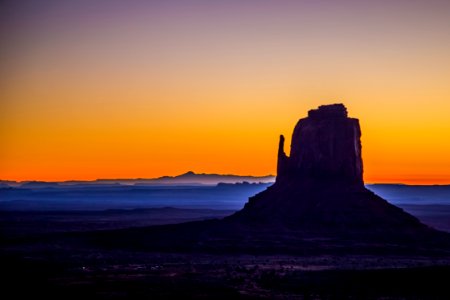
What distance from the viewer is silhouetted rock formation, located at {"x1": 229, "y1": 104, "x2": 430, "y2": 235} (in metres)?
99.9

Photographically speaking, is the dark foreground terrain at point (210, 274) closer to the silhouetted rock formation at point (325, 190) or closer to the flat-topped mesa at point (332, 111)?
the silhouetted rock formation at point (325, 190)

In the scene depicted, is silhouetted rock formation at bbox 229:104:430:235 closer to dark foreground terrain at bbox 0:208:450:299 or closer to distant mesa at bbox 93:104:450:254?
distant mesa at bbox 93:104:450:254

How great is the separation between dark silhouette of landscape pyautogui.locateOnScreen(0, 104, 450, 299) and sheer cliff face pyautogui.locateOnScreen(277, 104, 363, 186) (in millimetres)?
138

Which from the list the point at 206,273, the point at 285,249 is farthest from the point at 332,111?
the point at 206,273

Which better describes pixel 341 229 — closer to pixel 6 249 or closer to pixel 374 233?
pixel 374 233

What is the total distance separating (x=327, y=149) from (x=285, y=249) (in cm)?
2611

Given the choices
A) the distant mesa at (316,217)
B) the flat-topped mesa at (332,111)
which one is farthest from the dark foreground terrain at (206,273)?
the flat-topped mesa at (332,111)

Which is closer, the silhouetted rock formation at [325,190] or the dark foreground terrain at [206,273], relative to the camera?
the dark foreground terrain at [206,273]

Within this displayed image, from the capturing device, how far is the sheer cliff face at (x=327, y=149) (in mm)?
107000

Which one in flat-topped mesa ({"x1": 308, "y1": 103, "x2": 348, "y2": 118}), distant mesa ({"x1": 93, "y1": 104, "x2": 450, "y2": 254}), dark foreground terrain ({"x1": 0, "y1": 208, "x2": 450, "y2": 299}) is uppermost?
flat-topped mesa ({"x1": 308, "y1": 103, "x2": 348, "y2": 118})

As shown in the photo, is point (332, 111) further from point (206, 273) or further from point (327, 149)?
point (206, 273)

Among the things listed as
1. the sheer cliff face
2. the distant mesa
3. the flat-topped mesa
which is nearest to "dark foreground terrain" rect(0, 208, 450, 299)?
the distant mesa

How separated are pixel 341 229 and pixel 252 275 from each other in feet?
121

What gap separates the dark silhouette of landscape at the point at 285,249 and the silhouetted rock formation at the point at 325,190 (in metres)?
0.15
